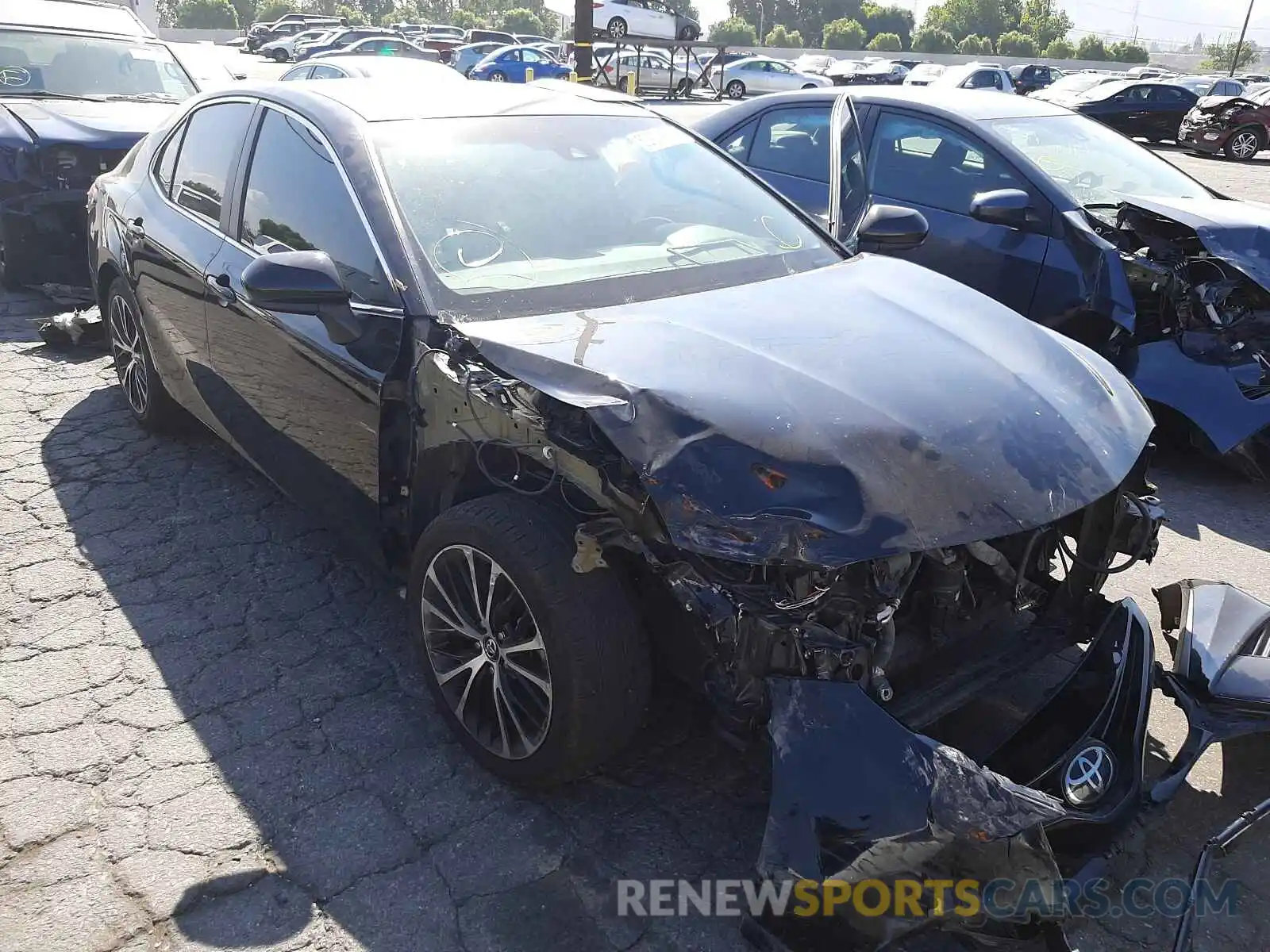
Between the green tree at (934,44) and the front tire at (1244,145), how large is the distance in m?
61.0

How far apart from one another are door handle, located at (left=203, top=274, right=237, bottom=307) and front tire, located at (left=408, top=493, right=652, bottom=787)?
144cm

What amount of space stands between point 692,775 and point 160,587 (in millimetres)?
2208

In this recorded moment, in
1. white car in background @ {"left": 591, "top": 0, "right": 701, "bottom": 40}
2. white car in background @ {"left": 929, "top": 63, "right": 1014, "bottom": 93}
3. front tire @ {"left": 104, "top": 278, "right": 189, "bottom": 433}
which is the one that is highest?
white car in background @ {"left": 591, "top": 0, "right": 701, "bottom": 40}

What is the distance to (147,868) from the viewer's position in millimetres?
2492

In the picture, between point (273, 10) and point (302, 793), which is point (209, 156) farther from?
point (273, 10)

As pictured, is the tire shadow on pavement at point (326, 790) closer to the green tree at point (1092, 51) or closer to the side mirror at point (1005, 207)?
the side mirror at point (1005, 207)

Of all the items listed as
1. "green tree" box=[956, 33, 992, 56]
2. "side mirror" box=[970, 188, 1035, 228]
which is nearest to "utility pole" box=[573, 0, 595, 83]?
"side mirror" box=[970, 188, 1035, 228]

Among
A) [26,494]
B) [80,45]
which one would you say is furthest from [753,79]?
[26,494]

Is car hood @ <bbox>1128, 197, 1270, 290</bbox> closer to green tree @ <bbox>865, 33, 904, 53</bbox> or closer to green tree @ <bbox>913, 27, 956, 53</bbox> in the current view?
green tree @ <bbox>865, 33, 904, 53</bbox>

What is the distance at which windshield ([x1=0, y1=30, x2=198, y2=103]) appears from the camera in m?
7.60

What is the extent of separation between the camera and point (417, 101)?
11.3 feet

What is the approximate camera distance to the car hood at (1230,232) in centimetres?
498

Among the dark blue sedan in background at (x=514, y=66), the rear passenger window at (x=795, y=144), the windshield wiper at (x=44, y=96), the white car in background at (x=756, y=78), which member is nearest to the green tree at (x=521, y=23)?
the white car in background at (x=756, y=78)
